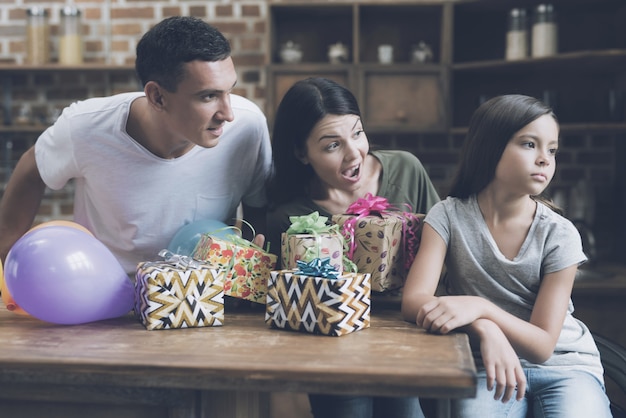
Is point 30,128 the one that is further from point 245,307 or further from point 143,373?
point 143,373

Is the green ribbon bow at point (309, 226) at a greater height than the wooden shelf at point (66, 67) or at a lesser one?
lesser

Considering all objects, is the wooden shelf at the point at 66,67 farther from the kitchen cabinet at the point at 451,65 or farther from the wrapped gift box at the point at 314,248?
the wrapped gift box at the point at 314,248

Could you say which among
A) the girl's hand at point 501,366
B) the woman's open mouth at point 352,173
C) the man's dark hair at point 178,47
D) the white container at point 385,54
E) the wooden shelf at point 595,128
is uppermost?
the white container at point 385,54

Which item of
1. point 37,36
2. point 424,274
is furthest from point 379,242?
point 37,36

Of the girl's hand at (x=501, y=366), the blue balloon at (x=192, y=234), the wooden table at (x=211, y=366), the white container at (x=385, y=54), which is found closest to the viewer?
the wooden table at (x=211, y=366)

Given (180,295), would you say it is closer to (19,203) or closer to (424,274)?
(424,274)

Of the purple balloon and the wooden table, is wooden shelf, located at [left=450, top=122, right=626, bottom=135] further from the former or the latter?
Answer: the purple balloon

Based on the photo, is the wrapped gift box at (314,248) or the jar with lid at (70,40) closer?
the wrapped gift box at (314,248)

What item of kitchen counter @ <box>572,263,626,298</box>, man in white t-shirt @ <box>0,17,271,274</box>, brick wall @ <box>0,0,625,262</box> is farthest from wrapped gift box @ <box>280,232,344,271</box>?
brick wall @ <box>0,0,625,262</box>

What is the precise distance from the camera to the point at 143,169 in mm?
1828

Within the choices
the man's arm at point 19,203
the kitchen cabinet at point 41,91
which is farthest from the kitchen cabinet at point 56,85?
the man's arm at point 19,203

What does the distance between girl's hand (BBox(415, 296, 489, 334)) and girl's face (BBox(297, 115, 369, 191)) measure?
1.52 feet

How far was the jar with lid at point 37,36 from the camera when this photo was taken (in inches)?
132

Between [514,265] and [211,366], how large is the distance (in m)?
0.71
